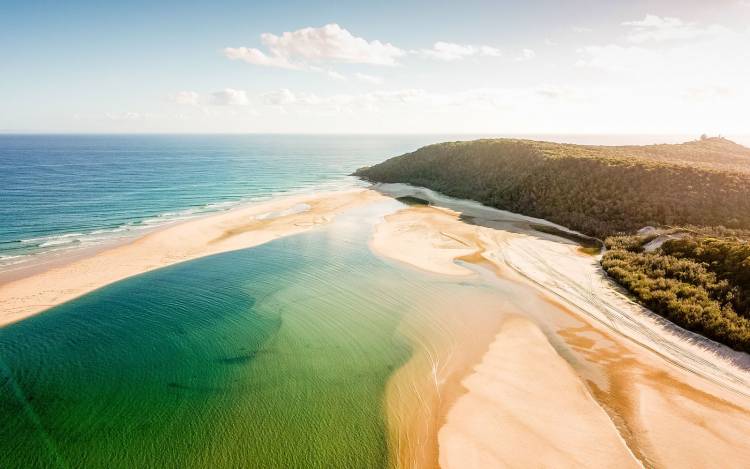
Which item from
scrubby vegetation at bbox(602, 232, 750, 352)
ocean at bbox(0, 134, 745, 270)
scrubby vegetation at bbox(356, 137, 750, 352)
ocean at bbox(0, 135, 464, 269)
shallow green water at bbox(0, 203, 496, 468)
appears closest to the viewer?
shallow green water at bbox(0, 203, 496, 468)

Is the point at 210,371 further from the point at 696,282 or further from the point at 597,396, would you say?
the point at 696,282

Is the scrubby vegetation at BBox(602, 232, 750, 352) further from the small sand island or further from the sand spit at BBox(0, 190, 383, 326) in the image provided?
the sand spit at BBox(0, 190, 383, 326)

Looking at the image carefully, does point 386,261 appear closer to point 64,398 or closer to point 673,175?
point 64,398

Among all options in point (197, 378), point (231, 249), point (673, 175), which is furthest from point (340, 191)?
point (197, 378)

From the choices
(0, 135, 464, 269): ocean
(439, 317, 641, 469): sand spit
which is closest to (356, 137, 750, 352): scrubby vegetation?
(439, 317, 641, 469): sand spit

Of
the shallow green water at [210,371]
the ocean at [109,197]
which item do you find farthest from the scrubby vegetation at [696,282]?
the ocean at [109,197]

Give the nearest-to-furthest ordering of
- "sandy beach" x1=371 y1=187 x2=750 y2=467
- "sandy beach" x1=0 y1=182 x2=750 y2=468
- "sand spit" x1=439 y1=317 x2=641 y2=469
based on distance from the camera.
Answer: "sand spit" x1=439 y1=317 x2=641 y2=469 < "sandy beach" x1=371 y1=187 x2=750 y2=467 < "sandy beach" x1=0 y1=182 x2=750 y2=468
